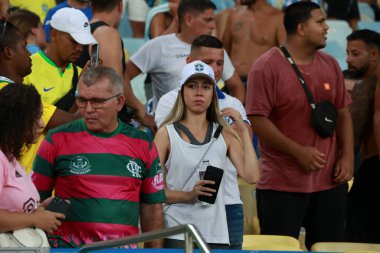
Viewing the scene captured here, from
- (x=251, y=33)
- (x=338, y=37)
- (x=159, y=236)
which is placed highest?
(x=159, y=236)

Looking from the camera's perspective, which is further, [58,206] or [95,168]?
[95,168]

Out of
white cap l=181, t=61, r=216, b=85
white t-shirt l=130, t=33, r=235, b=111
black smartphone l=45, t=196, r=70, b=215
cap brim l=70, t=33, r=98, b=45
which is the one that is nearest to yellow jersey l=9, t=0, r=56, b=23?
white t-shirt l=130, t=33, r=235, b=111

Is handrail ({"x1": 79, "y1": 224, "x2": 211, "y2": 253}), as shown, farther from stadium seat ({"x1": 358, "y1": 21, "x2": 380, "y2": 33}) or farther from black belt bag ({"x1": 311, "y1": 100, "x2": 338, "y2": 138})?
stadium seat ({"x1": 358, "y1": 21, "x2": 380, "y2": 33})

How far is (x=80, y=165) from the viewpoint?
6.18m

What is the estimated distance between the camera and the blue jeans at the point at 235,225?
7.16 m

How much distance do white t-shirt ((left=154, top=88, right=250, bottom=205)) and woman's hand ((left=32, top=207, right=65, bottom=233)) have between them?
1626mm

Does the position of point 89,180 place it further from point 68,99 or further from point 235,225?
point 68,99

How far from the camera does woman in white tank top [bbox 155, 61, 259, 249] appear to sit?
699 centimetres

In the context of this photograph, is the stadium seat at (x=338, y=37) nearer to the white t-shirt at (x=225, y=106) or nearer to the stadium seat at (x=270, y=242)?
the white t-shirt at (x=225, y=106)

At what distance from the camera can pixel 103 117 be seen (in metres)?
6.29

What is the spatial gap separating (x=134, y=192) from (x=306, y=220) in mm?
2316

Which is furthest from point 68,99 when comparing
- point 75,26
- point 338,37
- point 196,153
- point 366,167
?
point 338,37

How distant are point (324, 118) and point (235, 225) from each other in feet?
4.37

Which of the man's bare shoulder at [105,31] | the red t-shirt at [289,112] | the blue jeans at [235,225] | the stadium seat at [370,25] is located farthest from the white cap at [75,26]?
the stadium seat at [370,25]
